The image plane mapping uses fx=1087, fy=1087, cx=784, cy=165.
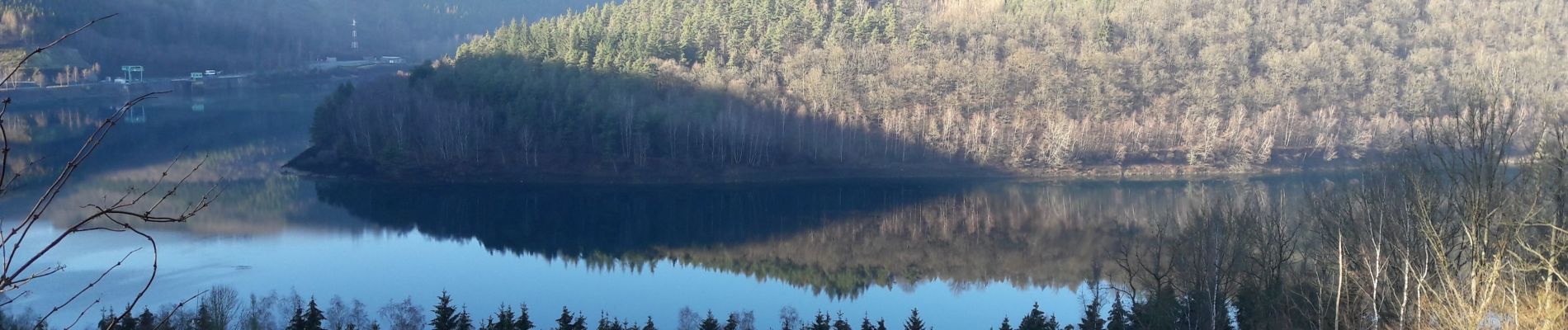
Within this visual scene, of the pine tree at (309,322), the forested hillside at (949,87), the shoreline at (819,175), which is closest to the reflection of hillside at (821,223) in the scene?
the shoreline at (819,175)

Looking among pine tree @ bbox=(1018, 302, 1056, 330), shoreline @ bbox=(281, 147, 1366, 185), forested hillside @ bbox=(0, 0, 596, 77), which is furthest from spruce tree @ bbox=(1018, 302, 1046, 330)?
forested hillside @ bbox=(0, 0, 596, 77)

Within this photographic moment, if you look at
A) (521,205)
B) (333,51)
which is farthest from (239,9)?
(521,205)

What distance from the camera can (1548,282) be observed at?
852 centimetres

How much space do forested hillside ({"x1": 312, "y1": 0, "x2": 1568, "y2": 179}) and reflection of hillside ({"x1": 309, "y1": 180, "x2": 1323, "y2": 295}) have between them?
3.19 m

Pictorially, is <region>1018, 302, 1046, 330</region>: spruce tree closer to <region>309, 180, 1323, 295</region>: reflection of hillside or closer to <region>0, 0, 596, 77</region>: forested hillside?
<region>309, 180, 1323, 295</region>: reflection of hillside

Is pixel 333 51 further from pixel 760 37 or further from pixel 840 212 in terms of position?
pixel 840 212

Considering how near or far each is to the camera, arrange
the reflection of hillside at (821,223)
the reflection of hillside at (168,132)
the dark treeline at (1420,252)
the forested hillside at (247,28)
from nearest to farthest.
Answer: the dark treeline at (1420,252) → the reflection of hillside at (821,223) → the reflection of hillside at (168,132) → the forested hillside at (247,28)

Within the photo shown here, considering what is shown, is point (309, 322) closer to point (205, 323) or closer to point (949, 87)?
point (205, 323)

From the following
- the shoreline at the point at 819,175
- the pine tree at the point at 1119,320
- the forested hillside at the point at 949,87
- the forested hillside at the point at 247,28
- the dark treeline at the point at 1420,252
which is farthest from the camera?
the forested hillside at the point at 247,28

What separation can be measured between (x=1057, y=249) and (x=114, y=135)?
39912mm

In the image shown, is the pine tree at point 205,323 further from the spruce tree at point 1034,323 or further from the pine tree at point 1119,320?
the pine tree at point 1119,320

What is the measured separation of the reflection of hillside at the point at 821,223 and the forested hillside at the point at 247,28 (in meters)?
22.9

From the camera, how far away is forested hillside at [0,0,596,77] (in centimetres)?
5903

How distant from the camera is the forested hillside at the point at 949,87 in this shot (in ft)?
132
